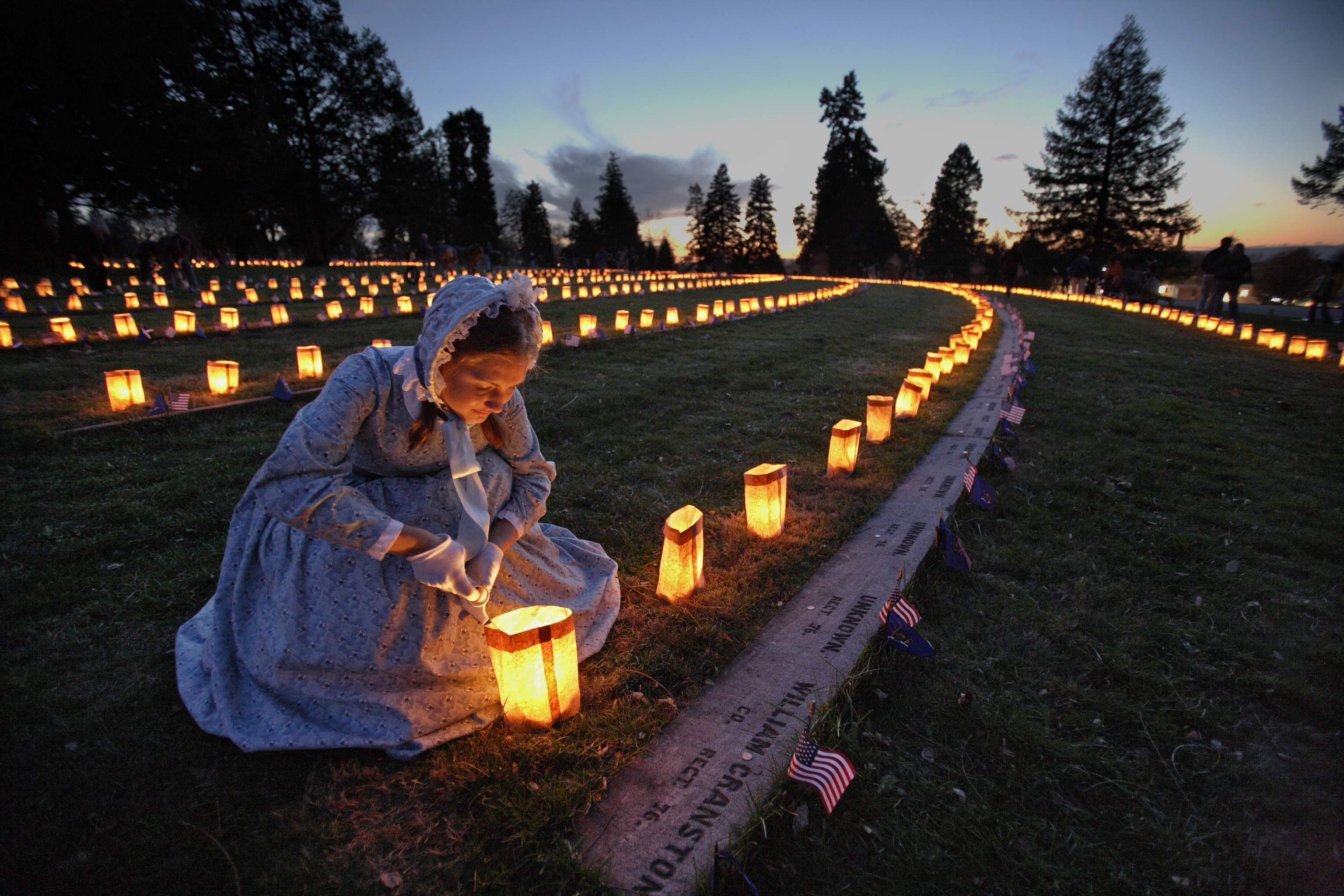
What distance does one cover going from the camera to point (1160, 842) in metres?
1.87

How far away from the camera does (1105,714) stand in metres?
2.39

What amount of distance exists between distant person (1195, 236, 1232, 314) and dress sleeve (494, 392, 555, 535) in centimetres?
2064

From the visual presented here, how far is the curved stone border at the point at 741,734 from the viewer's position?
1801 mm

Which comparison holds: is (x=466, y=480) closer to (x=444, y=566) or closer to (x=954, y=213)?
(x=444, y=566)

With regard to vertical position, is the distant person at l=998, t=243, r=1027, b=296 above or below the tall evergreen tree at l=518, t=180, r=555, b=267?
below

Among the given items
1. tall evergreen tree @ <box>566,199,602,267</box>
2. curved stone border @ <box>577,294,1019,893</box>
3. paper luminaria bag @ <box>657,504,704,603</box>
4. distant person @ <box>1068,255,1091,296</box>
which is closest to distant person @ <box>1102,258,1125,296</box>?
distant person @ <box>1068,255,1091,296</box>

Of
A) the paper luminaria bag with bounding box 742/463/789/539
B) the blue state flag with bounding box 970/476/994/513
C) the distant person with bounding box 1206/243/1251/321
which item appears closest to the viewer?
the paper luminaria bag with bounding box 742/463/789/539

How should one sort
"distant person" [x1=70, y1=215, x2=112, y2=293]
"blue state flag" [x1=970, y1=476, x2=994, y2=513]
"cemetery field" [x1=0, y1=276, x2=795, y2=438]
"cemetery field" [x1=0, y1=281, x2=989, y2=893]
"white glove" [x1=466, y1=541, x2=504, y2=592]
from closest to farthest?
"cemetery field" [x1=0, y1=281, x2=989, y2=893] → "white glove" [x1=466, y1=541, x2=504, y2=592] → "blue state flag" [x1=970, y1=476, x2=994, y2=513] → "cemetery field" [x1=0, y1=276, x2=795, y2=438] → "distant person" [x1=70, y1=215, x2=112, y2=293]

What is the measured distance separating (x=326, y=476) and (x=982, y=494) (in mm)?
3950

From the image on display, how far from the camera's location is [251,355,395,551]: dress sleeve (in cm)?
186

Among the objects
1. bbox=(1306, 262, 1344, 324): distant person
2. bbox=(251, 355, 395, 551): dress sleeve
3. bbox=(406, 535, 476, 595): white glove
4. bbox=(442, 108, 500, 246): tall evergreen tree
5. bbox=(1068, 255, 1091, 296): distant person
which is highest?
bbox=(442, 108, 500, 246): tall evergreen tree

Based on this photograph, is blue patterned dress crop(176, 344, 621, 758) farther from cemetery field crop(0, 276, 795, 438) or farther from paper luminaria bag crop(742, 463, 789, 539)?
cemetery field crop(0, 276, 795, 438)

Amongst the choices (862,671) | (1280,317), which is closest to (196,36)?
(862,671)

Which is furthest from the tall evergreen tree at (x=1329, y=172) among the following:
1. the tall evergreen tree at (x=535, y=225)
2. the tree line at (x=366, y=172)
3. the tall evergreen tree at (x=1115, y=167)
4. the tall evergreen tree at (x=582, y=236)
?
the tall evergreen tree at (x=535, y=225)
